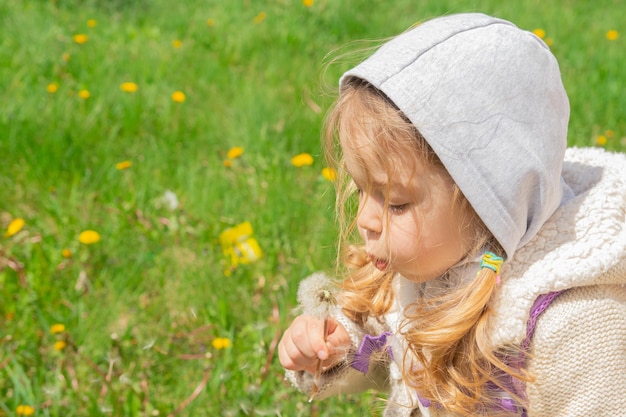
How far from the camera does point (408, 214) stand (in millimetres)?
1203

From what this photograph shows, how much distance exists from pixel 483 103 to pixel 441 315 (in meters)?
0.38

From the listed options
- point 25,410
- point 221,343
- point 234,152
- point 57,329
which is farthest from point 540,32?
→ point 25,410

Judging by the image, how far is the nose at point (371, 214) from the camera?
123cm

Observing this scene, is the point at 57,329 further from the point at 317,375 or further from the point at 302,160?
the point at 302,160

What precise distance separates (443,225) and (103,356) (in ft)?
3.62

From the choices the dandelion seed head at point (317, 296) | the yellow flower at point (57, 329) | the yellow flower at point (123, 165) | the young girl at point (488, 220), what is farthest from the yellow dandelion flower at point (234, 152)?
the young girl at point (488, 220)

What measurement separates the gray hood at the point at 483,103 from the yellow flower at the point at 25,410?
1.16 m

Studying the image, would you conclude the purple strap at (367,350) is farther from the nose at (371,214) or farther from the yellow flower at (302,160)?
the yellow flower at (302,160)

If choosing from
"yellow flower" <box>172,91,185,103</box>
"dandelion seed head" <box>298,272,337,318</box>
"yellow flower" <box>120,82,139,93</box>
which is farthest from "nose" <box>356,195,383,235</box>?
"yellow flower" <box>120,82,139,93</box>

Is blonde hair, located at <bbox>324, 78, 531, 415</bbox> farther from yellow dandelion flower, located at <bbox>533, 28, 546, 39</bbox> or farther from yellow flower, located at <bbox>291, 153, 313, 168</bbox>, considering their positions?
yellow dandelion flower, located at <bbox>533, 28, 546, 39</bbox>

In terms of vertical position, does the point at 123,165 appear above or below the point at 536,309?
below

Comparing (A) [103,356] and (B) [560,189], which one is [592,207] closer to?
(B) [560,189]

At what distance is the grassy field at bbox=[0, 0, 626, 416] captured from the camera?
188cm

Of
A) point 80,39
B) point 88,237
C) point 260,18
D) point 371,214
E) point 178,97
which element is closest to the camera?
point 371,214
